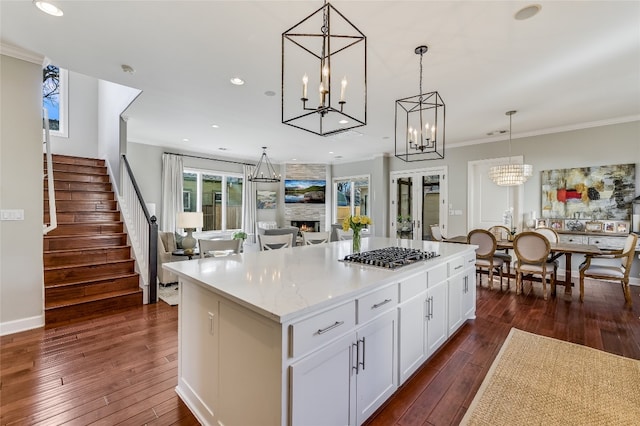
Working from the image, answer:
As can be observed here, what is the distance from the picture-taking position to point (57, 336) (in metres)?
2.83

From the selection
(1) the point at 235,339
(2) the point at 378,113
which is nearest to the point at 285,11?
(1) the point at 235,339

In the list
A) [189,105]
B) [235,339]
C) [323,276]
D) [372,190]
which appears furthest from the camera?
[372,190]

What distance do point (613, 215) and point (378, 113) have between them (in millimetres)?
4319

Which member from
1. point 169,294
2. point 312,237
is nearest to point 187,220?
point 169,294

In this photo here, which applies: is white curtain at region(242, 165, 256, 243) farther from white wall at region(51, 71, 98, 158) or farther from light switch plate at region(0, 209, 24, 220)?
light switch plate at region(0, 209, 24, 220)

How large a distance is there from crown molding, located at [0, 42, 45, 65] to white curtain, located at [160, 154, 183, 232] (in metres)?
4.02

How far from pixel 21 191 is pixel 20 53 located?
1383mm

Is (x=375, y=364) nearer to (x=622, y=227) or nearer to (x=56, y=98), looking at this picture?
(x=622, y=227)

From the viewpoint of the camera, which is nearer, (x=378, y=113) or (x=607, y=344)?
(x=607, y=344)

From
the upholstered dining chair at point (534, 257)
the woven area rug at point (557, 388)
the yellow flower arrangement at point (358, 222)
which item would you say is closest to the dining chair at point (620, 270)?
the upholstered dining chair at point (534, 257)

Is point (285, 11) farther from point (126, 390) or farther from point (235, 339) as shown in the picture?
point (126, 390)

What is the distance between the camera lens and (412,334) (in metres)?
2.10

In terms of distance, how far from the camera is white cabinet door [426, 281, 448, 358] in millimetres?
2334

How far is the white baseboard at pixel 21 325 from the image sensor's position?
9.32 feet
